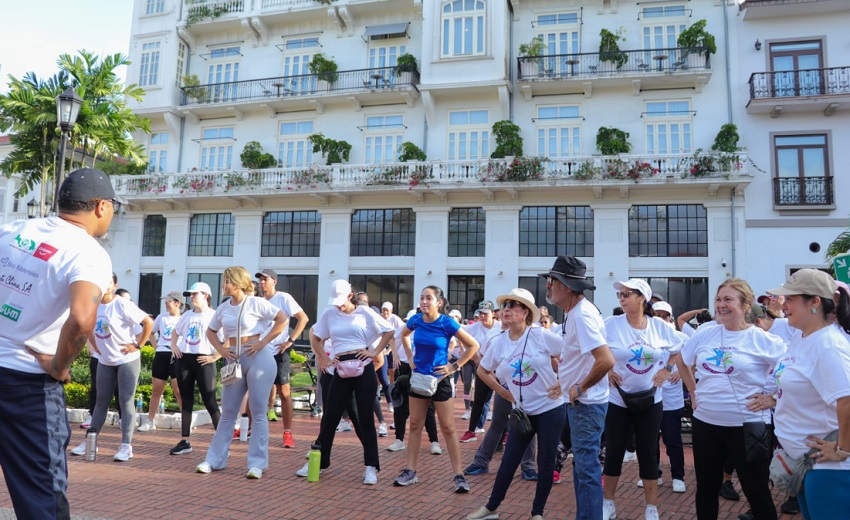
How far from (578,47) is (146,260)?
67.6ft

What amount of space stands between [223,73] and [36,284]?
26590 mm

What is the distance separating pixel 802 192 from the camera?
20.3 meters

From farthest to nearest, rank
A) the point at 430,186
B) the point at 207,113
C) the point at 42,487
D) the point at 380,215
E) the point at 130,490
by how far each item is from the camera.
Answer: the point at 207,113 < the point at 380,215 < the point at 430,186 < the point at 130,490 < the point at 42,487

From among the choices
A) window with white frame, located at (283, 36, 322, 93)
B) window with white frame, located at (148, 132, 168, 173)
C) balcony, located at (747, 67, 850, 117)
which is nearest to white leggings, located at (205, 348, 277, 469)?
balcony, located at (747, 67, 850, 117)

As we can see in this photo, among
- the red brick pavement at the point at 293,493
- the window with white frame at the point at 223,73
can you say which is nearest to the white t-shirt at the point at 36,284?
the red brick pavement at the point at 293,493

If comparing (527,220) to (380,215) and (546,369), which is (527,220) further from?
(546,369)

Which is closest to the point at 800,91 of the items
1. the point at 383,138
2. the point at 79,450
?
the point at 383,138

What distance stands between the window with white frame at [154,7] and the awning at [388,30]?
33.3 feet

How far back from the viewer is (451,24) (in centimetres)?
2330

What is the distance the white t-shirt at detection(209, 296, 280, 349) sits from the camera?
661 cm

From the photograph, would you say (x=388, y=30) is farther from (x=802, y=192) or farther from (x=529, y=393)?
(x=529, y=393)

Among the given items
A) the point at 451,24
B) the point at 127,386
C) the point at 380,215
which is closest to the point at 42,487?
the point at 127,386

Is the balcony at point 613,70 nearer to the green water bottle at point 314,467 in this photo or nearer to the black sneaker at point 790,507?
the black sneaker at point 790,507

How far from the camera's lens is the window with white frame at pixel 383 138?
79.6ft
